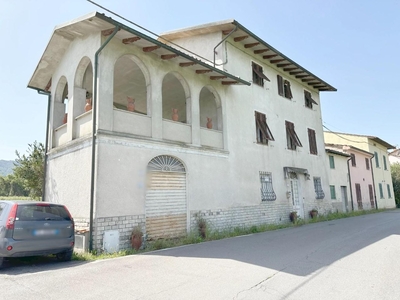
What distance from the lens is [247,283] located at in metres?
5.02

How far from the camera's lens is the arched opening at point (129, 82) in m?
10.9

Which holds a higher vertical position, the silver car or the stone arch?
the stone arch

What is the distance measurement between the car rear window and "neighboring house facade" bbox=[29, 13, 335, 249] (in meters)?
1.16

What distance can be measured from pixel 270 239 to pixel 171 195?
380 centimetres

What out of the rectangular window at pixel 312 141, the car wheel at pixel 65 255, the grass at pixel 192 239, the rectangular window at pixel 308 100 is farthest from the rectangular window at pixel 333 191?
the car wheel at pixel 65 255

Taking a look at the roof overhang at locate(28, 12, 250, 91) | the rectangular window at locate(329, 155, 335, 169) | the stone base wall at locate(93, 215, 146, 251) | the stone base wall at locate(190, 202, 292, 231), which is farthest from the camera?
the rectangular window at locate(329, 155, 335, 169)

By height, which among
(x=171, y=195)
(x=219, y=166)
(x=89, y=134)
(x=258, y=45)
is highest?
(x=258, y=45)

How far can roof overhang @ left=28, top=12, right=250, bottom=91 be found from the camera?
881 centimetres

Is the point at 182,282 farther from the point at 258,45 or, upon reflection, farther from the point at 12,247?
the point at 258,45

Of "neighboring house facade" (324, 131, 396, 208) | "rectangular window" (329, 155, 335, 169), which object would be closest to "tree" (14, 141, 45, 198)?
"rectangular window" (329, 155, 335, 169)

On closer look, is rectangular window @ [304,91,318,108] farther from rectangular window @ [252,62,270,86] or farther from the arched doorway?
the arched doorway

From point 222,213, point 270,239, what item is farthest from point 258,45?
point 270,239

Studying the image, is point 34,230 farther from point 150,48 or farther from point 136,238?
point 150,48

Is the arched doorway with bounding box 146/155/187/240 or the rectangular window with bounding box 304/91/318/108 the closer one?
the arched doorway with bounding box 146/155/187/240
